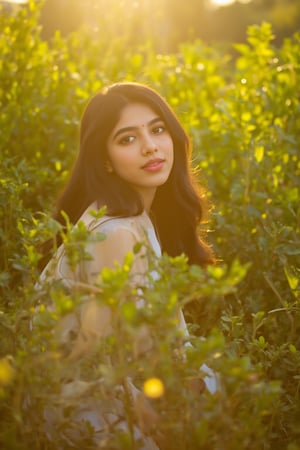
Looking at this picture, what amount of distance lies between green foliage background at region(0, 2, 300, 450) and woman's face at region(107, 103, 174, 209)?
49 cm

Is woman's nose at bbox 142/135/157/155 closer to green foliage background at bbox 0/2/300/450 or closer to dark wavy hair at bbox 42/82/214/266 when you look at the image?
dark wavy hair at bbox 42/82/214/266

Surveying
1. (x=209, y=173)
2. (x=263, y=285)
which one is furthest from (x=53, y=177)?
(x=263, y=285)

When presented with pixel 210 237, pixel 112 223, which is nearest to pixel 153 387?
pixel 112 223

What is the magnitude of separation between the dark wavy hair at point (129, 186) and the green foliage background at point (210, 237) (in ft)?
0.83

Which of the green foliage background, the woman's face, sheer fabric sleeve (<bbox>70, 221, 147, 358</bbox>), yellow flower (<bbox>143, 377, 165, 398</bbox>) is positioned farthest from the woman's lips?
yellow flower (<bbox>143, 377, 165, 398</bbox>)

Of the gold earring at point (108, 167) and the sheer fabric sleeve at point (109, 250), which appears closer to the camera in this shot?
the sheer fabric sleeve at point (109, 250)

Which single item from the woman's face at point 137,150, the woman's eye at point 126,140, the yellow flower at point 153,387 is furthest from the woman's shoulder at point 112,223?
the yellow flower at point 153,387

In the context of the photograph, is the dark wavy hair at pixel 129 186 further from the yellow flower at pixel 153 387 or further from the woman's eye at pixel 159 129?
the yellow flower at pixel 153 387

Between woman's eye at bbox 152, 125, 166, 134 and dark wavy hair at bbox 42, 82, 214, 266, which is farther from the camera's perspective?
woman's eye at bbox 152, 125, 166, 134

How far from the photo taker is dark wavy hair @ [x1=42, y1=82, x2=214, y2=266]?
2.81 metres

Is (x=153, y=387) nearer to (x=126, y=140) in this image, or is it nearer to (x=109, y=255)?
(x=109, y=255)

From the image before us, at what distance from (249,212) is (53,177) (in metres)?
1.27

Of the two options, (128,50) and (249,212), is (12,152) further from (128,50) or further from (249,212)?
(128,50)

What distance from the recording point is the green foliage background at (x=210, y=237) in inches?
69.9
